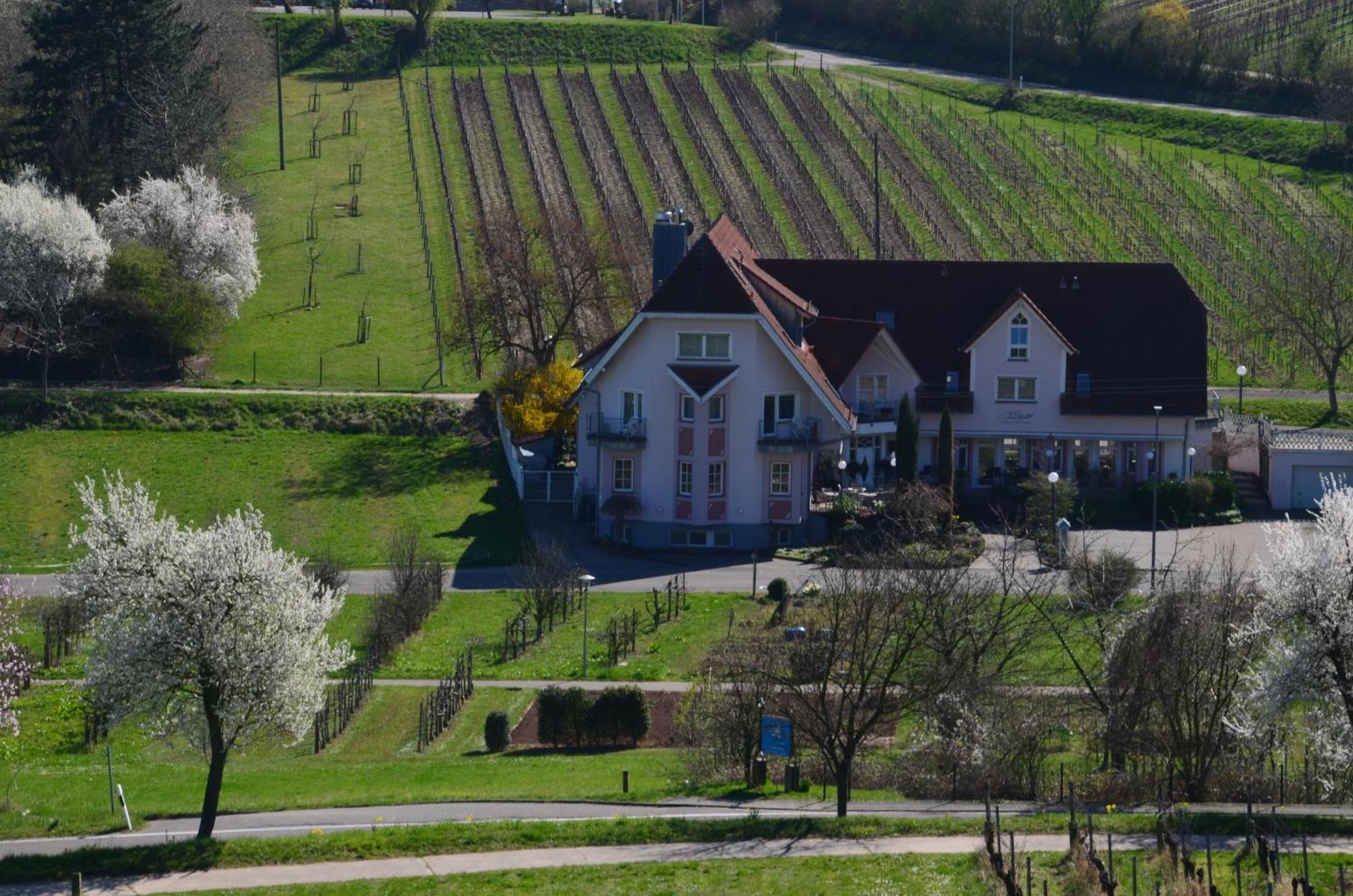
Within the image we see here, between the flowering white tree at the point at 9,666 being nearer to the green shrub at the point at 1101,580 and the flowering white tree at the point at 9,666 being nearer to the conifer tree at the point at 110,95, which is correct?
the green shrub at the point at 1101,580

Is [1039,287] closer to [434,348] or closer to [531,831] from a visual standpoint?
[434,348]

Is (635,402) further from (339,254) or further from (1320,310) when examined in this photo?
(339,254)

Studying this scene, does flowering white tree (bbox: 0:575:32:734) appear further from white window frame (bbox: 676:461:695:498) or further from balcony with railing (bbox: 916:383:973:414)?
balcony with railing (bbox: 916:383:973:414)

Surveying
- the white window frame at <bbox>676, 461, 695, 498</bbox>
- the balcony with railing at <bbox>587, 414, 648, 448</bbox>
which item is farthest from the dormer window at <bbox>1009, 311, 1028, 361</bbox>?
the balcony with railing at <bbox>587, 414, 648, 448</bbox>

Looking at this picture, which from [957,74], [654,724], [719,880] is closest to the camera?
[719,880]

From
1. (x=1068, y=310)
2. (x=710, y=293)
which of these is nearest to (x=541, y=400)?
(x=710, y=293)

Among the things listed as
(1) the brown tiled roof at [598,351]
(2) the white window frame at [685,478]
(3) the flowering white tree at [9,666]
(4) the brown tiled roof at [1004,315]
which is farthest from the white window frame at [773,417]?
(3) the flowering white tree at [9,666]

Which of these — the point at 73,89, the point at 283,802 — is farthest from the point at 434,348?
the point at 283,802
